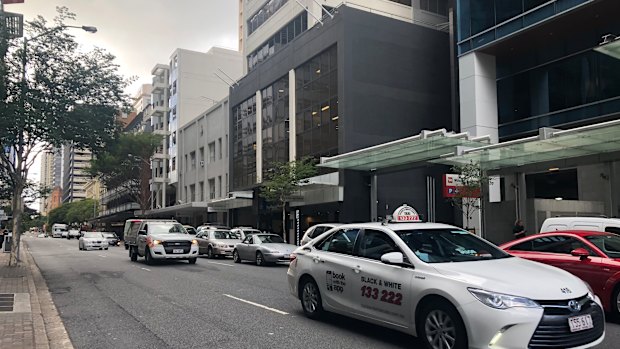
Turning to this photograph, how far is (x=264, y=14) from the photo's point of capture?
4459 cm

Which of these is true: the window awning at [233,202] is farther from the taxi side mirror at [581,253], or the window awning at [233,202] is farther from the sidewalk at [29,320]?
the taxi side mirror at [581,253]

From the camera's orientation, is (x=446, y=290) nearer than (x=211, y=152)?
Yes

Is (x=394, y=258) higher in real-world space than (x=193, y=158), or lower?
lower

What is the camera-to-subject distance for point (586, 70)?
78.8 feet

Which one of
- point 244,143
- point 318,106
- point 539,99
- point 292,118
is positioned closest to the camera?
point 539,99

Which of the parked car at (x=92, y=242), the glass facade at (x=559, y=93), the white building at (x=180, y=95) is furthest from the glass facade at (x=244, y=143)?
the white building at (x=180, y=95)

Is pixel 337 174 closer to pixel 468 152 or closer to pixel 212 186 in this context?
pixel 468 152

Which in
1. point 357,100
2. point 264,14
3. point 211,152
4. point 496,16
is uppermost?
point 264,14

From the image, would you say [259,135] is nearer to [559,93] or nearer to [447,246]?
[559,93]

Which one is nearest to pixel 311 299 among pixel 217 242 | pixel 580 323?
pixel 580 323

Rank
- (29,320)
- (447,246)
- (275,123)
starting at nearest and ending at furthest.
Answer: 1. (447,246)
2. (29,320)
3. (275,123)

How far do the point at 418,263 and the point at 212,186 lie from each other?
47680 millimetres

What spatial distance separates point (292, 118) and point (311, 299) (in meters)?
27.2

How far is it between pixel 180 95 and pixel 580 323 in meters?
64.7
